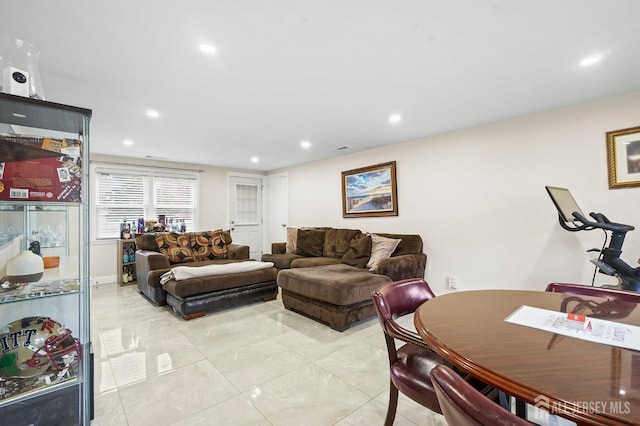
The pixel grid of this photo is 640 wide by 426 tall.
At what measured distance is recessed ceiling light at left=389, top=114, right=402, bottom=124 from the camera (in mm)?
3107

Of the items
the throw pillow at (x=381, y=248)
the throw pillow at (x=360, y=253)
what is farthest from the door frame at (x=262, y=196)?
the throw pillow at (x=381, y=248)

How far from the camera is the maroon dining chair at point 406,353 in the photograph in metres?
1.17

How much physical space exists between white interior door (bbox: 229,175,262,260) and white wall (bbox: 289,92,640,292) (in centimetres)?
350

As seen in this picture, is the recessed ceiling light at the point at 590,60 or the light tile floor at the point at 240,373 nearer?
the light tile floor at the point at 240,373

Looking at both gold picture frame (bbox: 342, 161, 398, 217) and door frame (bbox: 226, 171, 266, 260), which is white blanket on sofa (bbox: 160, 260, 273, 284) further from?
door frame (bbox: 226, 171, 266, 260)

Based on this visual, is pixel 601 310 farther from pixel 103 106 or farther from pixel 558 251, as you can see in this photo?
pixel 103 106

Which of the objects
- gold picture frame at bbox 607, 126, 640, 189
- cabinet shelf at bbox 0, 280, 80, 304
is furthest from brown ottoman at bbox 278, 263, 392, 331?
gold picture frame at bbox 607, 126, 640, 189

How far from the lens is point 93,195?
4820 mm

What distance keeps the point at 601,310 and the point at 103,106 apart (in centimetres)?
402

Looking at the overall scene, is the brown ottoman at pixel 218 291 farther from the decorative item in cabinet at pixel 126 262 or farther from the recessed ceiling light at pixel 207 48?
the recessed ceiling light at pixel 207 48

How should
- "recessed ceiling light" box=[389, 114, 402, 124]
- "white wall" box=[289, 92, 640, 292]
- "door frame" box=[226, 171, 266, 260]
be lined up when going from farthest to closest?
1. "door frame" box=[226, 171, 266, 260]
2. "recessed ceiling light" box=[389, 114, 402, 124]
3. "white wall" box=[289, 92, 640, 292]

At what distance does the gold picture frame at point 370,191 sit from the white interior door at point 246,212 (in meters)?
2.65

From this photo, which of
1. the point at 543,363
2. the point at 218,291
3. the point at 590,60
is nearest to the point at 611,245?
the point at 590,60

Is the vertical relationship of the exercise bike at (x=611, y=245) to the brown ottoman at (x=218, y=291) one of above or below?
above
